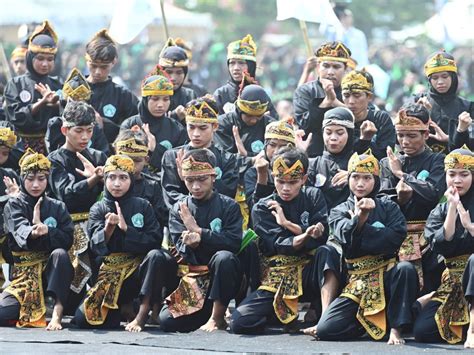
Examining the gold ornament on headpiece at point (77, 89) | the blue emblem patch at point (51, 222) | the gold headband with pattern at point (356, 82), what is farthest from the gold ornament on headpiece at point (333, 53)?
the blue emblem patch at point (51, 222)

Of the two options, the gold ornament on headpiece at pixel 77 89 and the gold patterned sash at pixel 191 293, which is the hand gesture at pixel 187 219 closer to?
the gold patterned sash at pixel 191 293

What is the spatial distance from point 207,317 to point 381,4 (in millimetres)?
31430

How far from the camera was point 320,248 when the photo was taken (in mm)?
12039

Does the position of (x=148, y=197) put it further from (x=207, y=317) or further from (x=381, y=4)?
(x=381, y=4)

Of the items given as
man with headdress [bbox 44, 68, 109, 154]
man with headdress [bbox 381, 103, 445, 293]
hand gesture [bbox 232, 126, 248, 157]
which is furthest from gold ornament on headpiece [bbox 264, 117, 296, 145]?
man with headdress [bbox 44, 68, 109, 154]

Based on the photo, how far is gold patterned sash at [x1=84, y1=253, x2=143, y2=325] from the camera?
12492mm

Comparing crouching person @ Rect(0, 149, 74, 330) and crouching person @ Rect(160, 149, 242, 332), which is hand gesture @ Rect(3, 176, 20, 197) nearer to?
crouching person @ Rect(0, 149, 74, 330)

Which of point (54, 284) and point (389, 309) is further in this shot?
point (54, 284)

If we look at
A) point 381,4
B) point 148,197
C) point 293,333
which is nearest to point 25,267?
point 148,197

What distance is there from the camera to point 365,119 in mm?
13492

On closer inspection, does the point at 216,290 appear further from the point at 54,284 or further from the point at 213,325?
the point at 54,284

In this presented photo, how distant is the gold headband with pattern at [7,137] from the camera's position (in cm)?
1340

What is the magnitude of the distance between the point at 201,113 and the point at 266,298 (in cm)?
171

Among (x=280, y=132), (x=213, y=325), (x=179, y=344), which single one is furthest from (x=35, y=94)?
(x=179, y=344)
